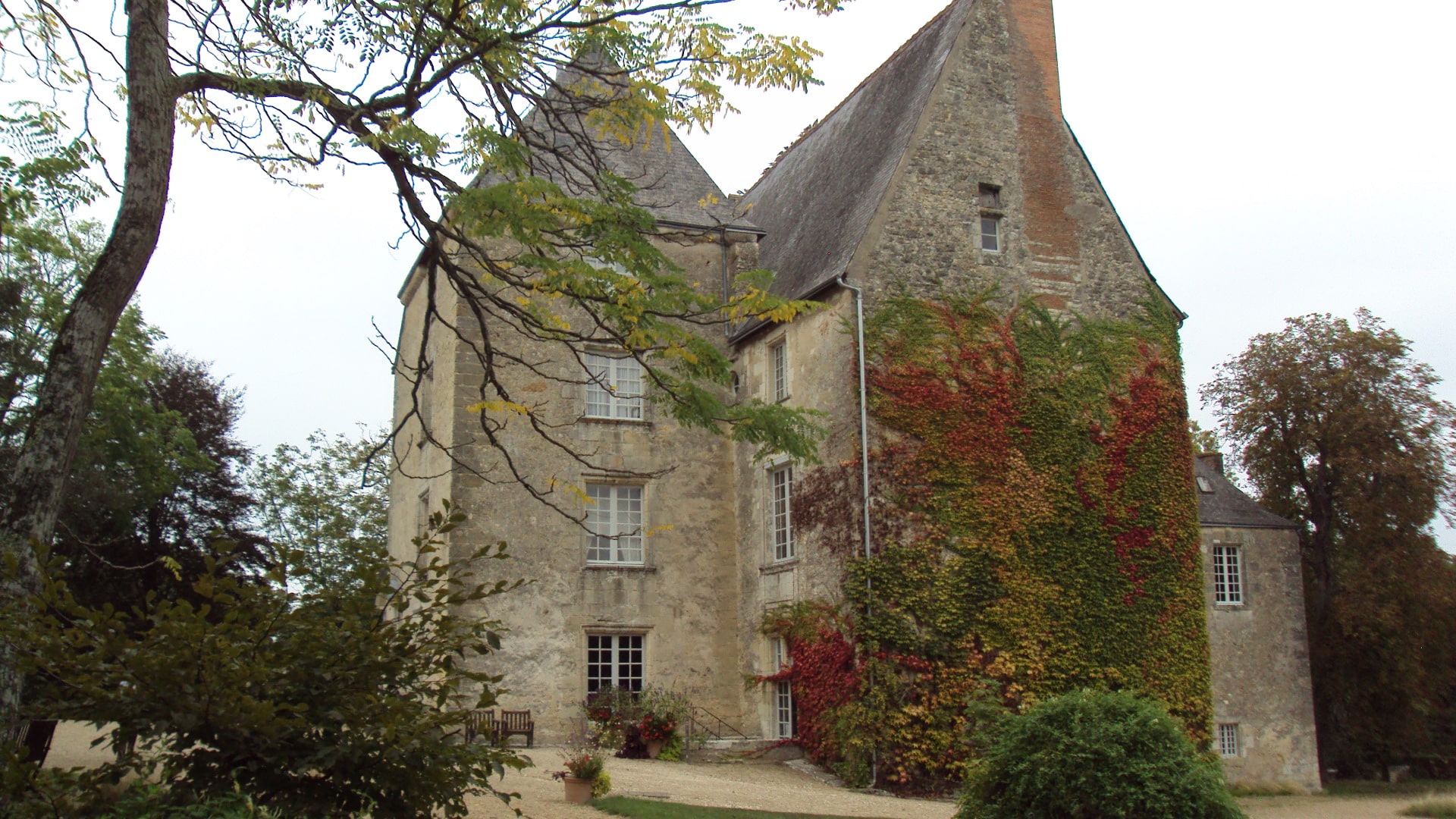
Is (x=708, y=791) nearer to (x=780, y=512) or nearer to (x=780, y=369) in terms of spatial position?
(x=780, y=512)

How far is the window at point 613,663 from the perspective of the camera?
737 inches

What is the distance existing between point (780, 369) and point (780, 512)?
238cm

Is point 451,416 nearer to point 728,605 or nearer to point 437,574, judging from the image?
point 728,605

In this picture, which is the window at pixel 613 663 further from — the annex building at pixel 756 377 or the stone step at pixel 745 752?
the stone step at pixel 745 752

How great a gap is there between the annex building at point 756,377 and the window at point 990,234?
3 centimetres

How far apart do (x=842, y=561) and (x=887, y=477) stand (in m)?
1.36

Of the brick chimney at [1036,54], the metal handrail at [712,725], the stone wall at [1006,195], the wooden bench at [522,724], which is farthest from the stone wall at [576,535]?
the brick chimney at [1036,54]

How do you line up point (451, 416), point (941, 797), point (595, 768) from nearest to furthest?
point (595, 768) < point (941, 797) < point (451, 416)

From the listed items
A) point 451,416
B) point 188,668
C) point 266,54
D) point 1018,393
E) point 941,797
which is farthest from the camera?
point 451,416

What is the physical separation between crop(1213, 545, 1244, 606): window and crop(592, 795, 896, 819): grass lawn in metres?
15.2

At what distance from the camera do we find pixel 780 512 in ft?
62.2

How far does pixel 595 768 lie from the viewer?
1225 centimetres

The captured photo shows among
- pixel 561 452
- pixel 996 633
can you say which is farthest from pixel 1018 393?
pixel 561 452

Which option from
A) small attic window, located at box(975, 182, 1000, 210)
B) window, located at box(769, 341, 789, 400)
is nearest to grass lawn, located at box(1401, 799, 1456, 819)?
small attic window, located at box(975, 182, 1000, 210)
